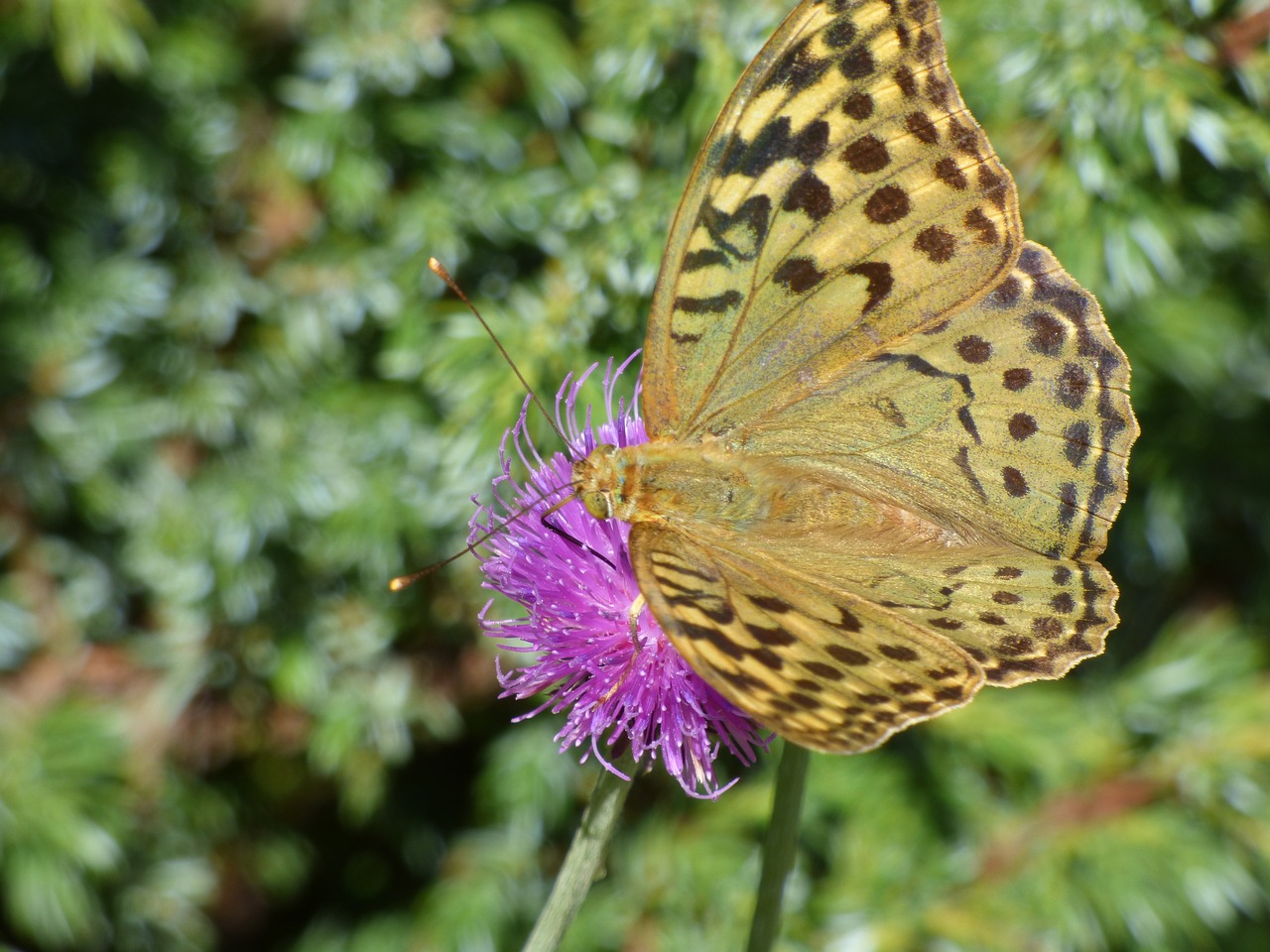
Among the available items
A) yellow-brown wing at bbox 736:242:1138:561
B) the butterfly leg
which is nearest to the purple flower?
the butterfly leg

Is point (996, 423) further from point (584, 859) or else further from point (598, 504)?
point (584, 859)

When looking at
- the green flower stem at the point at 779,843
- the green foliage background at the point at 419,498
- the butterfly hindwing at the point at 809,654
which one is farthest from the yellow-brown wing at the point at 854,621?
the green foliage background at the point at 419,498

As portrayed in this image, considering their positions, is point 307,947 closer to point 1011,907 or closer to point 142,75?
point 1011,907

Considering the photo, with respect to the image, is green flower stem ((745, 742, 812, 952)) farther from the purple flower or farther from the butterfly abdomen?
the butterfly abdomen

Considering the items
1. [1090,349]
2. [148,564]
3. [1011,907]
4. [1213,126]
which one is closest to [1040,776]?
[1011,907]

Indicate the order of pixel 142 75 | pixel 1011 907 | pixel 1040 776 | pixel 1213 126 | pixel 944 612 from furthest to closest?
pixel 142 75, pixel 1040 776, pixel 1011 907, pixel 1213 126, pixel 944 612
